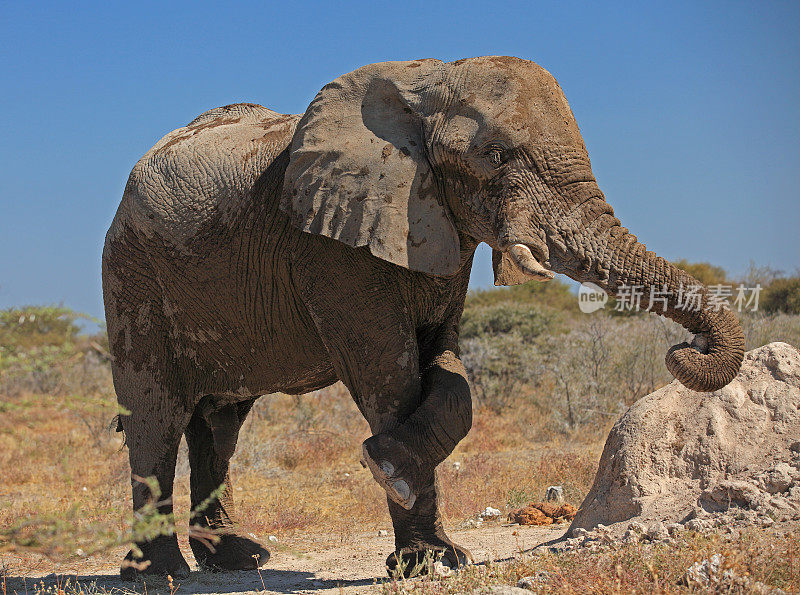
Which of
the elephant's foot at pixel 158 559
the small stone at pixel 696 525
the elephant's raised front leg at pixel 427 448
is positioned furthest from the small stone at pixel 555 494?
the elephant's foot at pixel 158 559

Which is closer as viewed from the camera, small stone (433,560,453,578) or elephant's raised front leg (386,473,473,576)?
small stone (433,560,453,578)

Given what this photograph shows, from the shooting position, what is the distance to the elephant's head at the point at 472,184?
4.44 metres

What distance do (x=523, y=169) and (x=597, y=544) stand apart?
81.7 inches

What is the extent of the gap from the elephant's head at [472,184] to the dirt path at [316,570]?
199 centimetres

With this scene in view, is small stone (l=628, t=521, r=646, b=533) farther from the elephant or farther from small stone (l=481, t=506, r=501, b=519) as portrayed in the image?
small stone (l=481, t=506, r=501, b=519)

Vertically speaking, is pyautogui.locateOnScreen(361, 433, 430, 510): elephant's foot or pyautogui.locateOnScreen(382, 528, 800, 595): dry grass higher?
pyautogui.locateOnScreen(361, 433, 430, 510): elephant's foot

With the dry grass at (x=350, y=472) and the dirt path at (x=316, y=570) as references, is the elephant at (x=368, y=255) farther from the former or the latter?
the dry grass at (x=350, y=472)

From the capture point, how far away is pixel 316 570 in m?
6.36

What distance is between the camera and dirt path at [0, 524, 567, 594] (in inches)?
231

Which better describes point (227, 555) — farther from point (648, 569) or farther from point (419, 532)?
point (648, 569)

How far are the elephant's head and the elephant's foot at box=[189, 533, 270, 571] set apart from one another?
298 cm

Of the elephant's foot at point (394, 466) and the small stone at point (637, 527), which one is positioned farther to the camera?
the small stone at point (637, 527)

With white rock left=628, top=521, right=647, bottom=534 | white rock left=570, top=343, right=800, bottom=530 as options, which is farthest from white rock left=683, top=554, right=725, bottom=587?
white rock left=570, top=343, right=800, bottom=530

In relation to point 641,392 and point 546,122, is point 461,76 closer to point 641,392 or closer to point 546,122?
point 546,122
